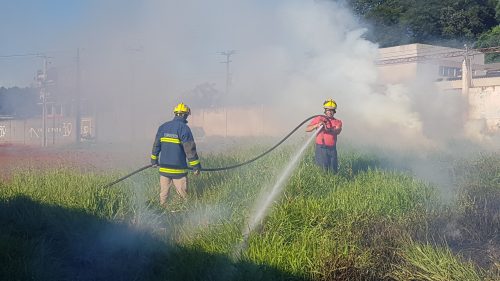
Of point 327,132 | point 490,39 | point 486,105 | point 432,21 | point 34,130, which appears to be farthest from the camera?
point 432,21

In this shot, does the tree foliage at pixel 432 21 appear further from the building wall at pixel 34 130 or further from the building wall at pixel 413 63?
the building wall at pixel 34 130

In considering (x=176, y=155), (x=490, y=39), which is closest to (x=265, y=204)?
(x=176, y=155)

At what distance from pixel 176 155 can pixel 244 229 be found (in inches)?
103

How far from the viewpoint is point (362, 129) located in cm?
1988

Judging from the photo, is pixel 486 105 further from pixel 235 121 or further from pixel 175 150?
pixel 175 150

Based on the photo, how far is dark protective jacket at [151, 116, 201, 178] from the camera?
8.36 metres

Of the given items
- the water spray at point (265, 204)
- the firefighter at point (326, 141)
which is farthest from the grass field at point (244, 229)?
the firefighter at point (326, 141)

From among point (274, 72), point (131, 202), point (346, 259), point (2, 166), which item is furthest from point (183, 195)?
point (274, 72)

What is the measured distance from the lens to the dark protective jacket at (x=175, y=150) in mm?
8359

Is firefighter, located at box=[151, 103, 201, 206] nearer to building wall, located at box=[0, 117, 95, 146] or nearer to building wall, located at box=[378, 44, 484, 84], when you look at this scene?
building wall, located at box=[378, 44, 484, 84]

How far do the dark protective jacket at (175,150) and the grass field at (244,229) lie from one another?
0.41 m

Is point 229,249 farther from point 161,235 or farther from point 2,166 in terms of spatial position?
point 2,166

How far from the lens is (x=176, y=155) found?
8.51m

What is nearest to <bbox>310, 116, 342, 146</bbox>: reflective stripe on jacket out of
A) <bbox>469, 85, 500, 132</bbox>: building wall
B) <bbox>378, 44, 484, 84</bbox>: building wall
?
<bbox>469, 85, 500, 132</bbox>: building wall
